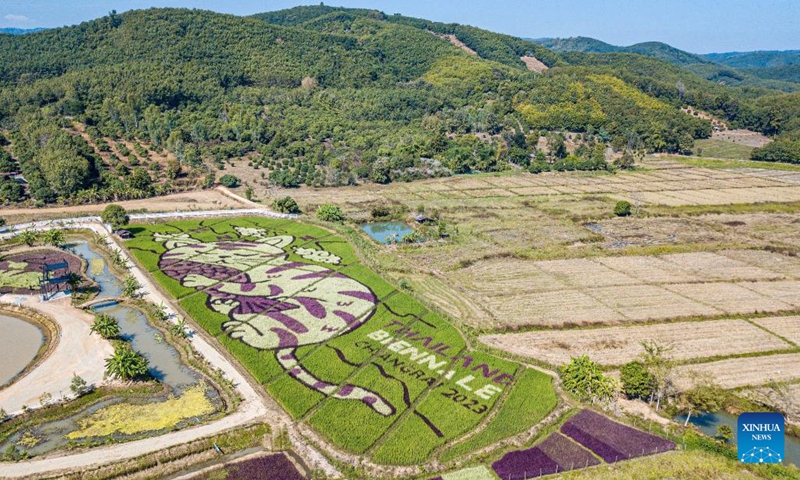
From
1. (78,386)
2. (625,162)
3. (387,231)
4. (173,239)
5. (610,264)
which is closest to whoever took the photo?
(78,386)

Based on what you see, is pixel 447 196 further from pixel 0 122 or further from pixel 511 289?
pixel 0 122

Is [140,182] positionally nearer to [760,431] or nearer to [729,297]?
[729,297]

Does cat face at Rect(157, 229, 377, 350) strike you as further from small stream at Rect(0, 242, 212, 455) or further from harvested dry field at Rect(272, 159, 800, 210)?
harvested dry field at Rect(272, 159, 800, 210)

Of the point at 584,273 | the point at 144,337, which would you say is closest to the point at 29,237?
the point at 144,337

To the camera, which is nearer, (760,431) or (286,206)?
(760,431)

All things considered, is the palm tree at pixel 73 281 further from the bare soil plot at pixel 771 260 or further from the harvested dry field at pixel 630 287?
the bare soil plot at pixel 771 260

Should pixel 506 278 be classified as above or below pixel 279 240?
below

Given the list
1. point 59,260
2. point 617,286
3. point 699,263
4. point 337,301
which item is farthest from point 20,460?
point 699,263
